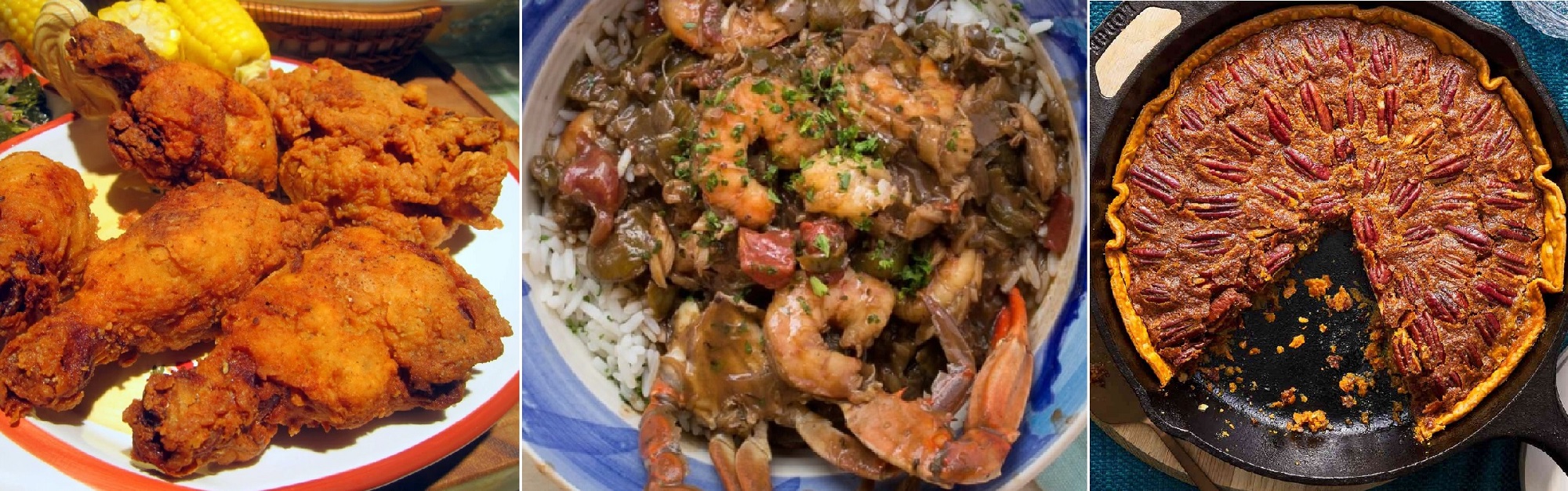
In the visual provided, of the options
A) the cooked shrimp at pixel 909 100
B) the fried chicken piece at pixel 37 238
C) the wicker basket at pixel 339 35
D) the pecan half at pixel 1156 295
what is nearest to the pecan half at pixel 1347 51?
the pecan half at pixel 1156 295

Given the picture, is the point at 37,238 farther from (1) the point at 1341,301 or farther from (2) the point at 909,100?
(1) the point at 1341,301

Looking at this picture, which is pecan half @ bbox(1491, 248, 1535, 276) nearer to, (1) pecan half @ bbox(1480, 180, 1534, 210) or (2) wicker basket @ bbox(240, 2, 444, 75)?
(1) pecan half @ bbox(1480, 180, 1534, 210)

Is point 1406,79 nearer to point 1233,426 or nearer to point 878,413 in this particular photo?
point 1233,426

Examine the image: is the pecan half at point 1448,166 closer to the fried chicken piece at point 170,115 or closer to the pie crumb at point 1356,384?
the pie crumb at point 1356,384

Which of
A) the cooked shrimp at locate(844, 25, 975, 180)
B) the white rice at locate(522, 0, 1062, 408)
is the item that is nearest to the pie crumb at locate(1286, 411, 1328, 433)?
the white rice at locate(522, 0, 1062, 408)

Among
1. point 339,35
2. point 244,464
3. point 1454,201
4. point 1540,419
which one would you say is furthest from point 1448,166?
point 244,464

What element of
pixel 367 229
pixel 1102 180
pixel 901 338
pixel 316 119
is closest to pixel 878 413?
pixel 901 338
